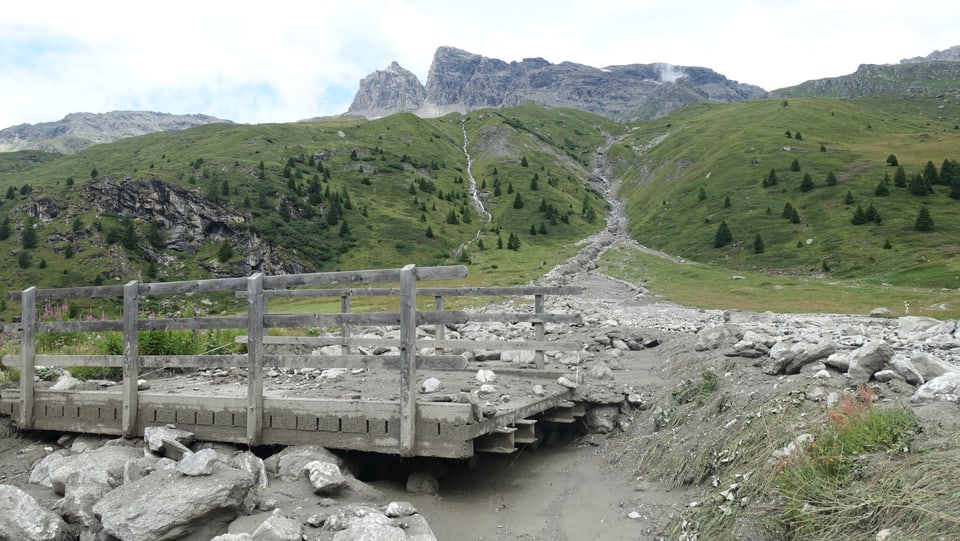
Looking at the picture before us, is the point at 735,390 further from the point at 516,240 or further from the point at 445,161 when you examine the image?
the point at 445,161

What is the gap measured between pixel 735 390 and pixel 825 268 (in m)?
57.7

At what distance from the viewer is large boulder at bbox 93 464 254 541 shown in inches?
287

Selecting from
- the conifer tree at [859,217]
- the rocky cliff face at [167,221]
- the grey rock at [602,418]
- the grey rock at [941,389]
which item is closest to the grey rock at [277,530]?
the grey rock at [602,418]

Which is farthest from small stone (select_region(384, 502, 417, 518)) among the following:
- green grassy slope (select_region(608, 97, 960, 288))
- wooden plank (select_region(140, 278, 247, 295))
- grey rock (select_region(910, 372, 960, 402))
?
green grassy slope (select_region(608, 97, 960, 288))

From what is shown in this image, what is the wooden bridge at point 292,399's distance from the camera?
30.2ft

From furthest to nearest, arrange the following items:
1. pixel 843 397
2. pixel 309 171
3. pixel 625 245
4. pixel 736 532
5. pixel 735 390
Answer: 1. pixel 309 171
2. pixel 625 245
3. pixel 735 390
4. pixel 843 397
5. pixel 736 532

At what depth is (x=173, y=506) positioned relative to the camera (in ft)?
24.2

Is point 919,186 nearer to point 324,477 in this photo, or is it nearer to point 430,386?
point 430,386

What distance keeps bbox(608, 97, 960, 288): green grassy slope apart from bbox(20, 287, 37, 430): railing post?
55.4 m

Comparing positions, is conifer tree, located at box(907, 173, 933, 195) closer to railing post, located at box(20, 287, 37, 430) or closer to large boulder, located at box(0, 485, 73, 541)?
railing post, located at box(20, 287, 37, 430)

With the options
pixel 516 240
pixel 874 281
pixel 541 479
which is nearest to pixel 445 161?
pixel 516 240

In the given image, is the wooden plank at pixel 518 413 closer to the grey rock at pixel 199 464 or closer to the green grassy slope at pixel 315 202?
the grey rock at pixel 199 464

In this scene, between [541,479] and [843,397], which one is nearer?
[843,397]

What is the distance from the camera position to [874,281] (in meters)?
50.9
